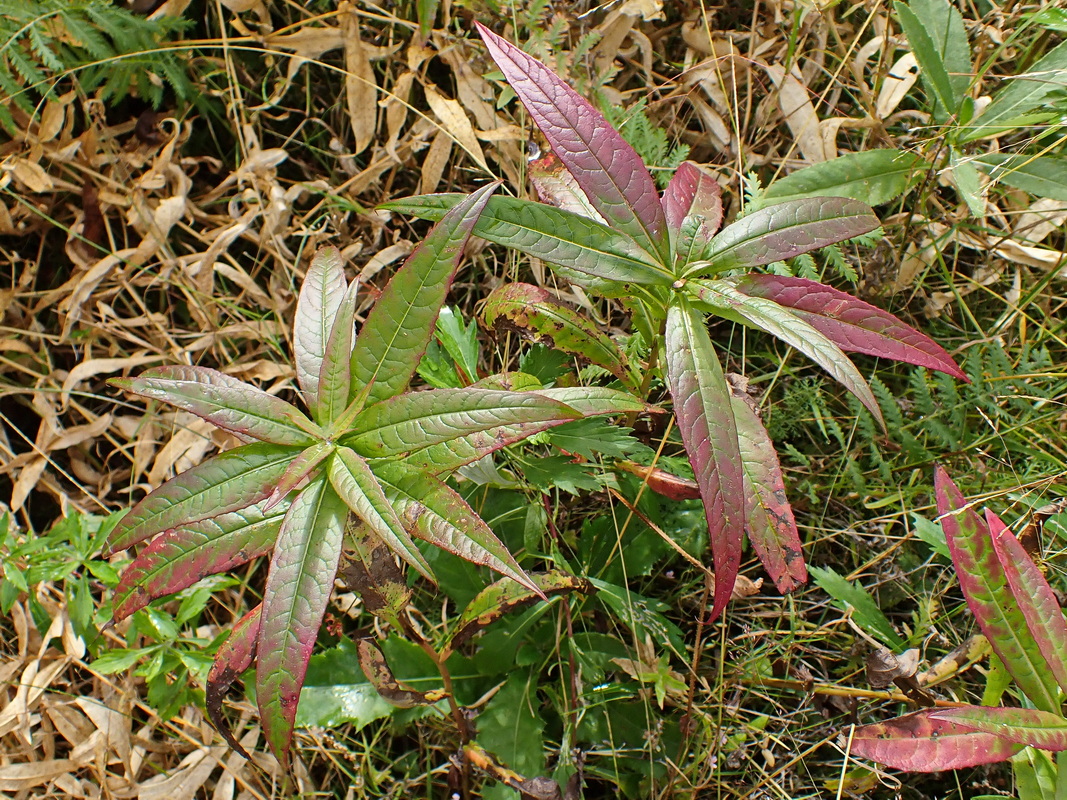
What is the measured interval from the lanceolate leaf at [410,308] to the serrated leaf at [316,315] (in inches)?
7.1

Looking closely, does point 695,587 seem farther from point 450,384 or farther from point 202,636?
point 202,636

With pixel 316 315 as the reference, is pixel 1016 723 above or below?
below

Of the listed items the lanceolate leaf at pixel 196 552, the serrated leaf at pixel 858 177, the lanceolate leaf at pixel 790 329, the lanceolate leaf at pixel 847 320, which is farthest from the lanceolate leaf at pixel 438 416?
the serrated leaf at pixel 858 177

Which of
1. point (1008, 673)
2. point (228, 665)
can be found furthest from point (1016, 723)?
point (228, 665)

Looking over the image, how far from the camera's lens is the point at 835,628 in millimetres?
2059

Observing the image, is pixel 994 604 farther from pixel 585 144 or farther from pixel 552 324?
pixel 585 144

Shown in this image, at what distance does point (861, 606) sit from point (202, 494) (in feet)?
5.28

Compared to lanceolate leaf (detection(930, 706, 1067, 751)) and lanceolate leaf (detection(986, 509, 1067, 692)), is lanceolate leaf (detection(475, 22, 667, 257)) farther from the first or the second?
lanceolate leaf (detection(930, 706, 1067, 751))

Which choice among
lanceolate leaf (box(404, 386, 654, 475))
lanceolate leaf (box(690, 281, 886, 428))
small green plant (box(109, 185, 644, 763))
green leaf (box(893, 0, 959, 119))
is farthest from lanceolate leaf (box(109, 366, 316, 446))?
green leaf (box(893, 0, 959, 119))

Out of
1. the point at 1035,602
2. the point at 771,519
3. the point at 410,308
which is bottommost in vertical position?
the point at 1035,602

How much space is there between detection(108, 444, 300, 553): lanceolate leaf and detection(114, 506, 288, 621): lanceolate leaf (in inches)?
3.3

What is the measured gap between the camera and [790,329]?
1.32 meters

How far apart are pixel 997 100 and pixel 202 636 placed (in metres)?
2.70

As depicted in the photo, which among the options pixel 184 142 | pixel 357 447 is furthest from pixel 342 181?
pixel 357 447
